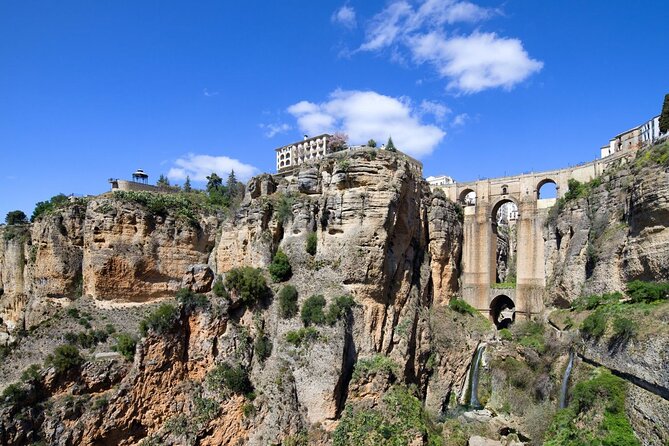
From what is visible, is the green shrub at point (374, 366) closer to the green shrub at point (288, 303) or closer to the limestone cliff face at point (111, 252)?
the green shrub at point (288, 303)

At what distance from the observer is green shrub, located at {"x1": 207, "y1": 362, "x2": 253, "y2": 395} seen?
25.3 meters

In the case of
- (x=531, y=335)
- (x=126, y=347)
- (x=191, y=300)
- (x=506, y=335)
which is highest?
(x=191, y=300)

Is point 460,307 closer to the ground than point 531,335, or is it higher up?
higher up

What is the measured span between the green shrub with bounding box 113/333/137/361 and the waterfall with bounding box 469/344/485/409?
19.8 metres

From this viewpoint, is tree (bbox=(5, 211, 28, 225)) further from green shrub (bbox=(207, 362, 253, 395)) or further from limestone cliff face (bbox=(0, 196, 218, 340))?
green shrub (bbox=(207, 362, 253, 395))

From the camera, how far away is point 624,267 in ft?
92.5

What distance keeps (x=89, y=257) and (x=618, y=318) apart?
95.8ft

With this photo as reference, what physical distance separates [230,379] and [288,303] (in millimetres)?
4780

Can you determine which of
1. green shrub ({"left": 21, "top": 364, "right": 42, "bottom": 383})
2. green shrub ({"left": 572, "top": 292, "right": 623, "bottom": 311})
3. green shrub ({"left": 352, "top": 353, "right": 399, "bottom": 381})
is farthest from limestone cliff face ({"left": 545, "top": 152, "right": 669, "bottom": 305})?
green shrub ({"left": 21, "top": 364, "right": 42, "bottom": 383})

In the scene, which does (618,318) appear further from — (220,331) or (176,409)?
(176,409)

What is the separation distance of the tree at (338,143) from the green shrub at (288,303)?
26667 mm

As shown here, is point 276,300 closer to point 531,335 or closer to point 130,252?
point 130,252

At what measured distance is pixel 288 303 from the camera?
89.3 feet

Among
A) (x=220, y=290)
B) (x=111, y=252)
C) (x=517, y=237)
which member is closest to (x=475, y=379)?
(x=517, y=237)
